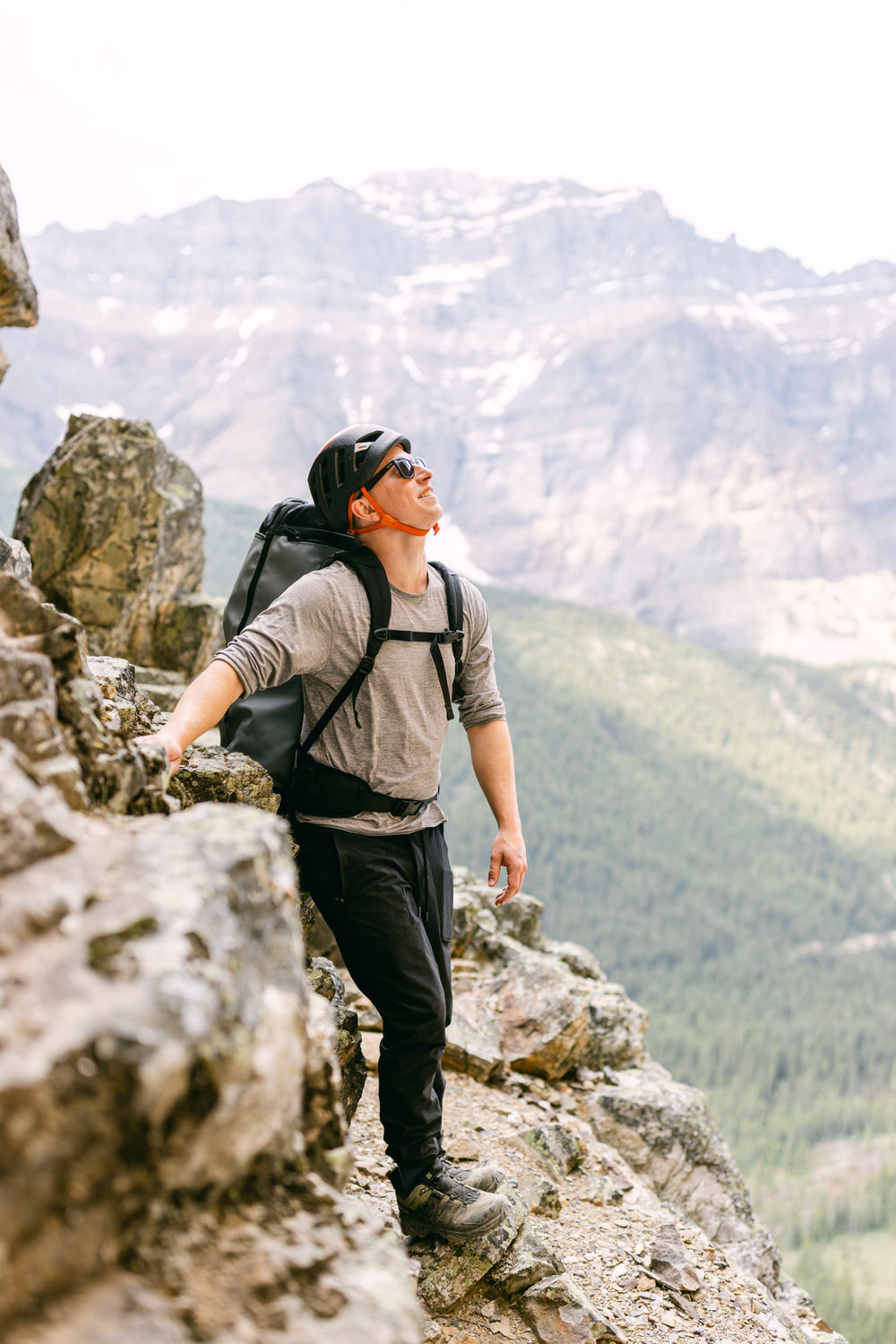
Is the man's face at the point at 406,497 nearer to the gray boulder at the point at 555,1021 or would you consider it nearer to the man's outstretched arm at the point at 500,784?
the man's outstretched arm at the point at 500,784

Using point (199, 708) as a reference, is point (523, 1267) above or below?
below

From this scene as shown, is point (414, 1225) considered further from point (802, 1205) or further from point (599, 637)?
point (599, 637)

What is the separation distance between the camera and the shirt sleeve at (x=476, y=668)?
4949 millimetres

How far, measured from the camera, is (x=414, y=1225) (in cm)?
483

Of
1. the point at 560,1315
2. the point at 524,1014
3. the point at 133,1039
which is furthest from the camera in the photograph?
the point at 524,1014

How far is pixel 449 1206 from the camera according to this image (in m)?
4.70

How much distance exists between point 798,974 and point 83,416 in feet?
467

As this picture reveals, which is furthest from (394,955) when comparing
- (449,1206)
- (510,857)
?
(449,1206)

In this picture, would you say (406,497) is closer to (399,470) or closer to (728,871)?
(399,470)

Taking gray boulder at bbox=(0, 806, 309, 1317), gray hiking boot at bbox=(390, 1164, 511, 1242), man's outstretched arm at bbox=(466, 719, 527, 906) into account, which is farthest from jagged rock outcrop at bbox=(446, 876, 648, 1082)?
gray boulder at bbox=(0, 806, 309, 1317)

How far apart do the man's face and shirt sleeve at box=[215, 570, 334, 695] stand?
48 centimetres

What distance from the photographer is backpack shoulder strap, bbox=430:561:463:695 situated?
4.80 meters

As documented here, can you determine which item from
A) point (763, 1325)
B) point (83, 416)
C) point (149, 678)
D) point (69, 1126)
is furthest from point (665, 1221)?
point (83, 416)

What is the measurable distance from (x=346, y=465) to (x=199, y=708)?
165cm
